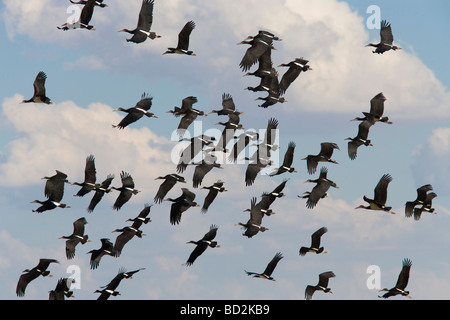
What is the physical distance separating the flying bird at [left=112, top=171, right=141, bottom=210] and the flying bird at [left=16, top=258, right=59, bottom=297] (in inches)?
246

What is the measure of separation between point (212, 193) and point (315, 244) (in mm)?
8238

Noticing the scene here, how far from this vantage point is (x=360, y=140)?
7169cm

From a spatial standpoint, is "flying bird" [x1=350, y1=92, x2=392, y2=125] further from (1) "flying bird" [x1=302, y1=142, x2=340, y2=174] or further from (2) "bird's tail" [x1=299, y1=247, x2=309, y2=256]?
(2) "bird's tail" [x1=299, y1=247, x2=309, y2=256]

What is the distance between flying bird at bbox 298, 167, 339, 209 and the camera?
7150 cm

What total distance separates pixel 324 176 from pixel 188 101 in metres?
10.5

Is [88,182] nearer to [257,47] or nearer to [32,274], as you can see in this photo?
[32,274]

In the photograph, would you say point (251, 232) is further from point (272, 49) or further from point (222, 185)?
point (272, 49)

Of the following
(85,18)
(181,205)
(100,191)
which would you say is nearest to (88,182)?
(100,191)

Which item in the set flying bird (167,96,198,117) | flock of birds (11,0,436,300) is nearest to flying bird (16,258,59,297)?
flock of birds (11,0,436,300)

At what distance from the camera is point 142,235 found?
73.4 meters

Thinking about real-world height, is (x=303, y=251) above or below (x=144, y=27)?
below
